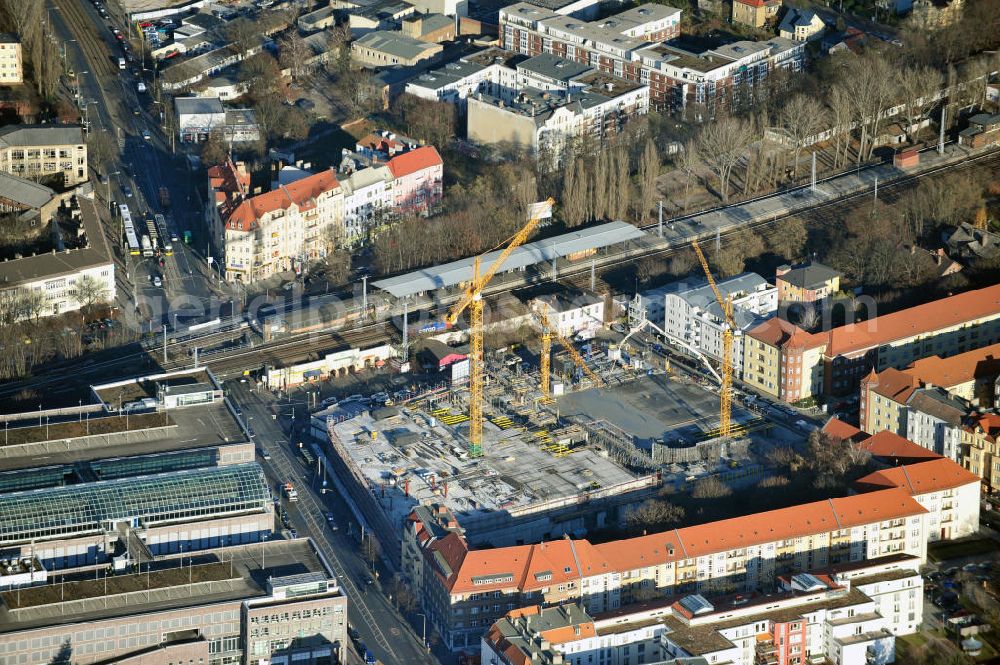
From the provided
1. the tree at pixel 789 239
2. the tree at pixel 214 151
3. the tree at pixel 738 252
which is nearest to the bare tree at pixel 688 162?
the tree at pixel 738 252

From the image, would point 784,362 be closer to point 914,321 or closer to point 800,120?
point 914,321

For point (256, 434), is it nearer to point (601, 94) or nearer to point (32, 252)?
point (32, 252)

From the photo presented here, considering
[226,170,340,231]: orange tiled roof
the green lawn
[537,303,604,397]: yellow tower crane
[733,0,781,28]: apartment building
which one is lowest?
the green lawn

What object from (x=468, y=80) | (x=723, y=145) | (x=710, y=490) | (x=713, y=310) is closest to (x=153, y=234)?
(x=468, y=80)

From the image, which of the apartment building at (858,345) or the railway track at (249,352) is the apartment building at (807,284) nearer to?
the apartment building at (858,345)

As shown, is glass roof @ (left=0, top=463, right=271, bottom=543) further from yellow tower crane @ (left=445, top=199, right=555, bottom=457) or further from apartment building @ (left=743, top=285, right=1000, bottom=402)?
apartment building @ (left=743, top=285, right=1000, bottom=402)

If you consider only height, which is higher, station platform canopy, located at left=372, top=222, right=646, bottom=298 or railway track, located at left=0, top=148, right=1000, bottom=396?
station platform canopy, located at left=372, top=222, right=646, bottom=298

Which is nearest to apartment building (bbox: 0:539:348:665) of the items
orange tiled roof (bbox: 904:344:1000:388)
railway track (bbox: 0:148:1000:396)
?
railway track (bbox: 0:148:1000:396)

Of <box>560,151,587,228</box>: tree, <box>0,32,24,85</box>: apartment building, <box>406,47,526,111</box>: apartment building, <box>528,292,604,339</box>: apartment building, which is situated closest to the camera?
<box>528,292,604,339</box>: apartment building
